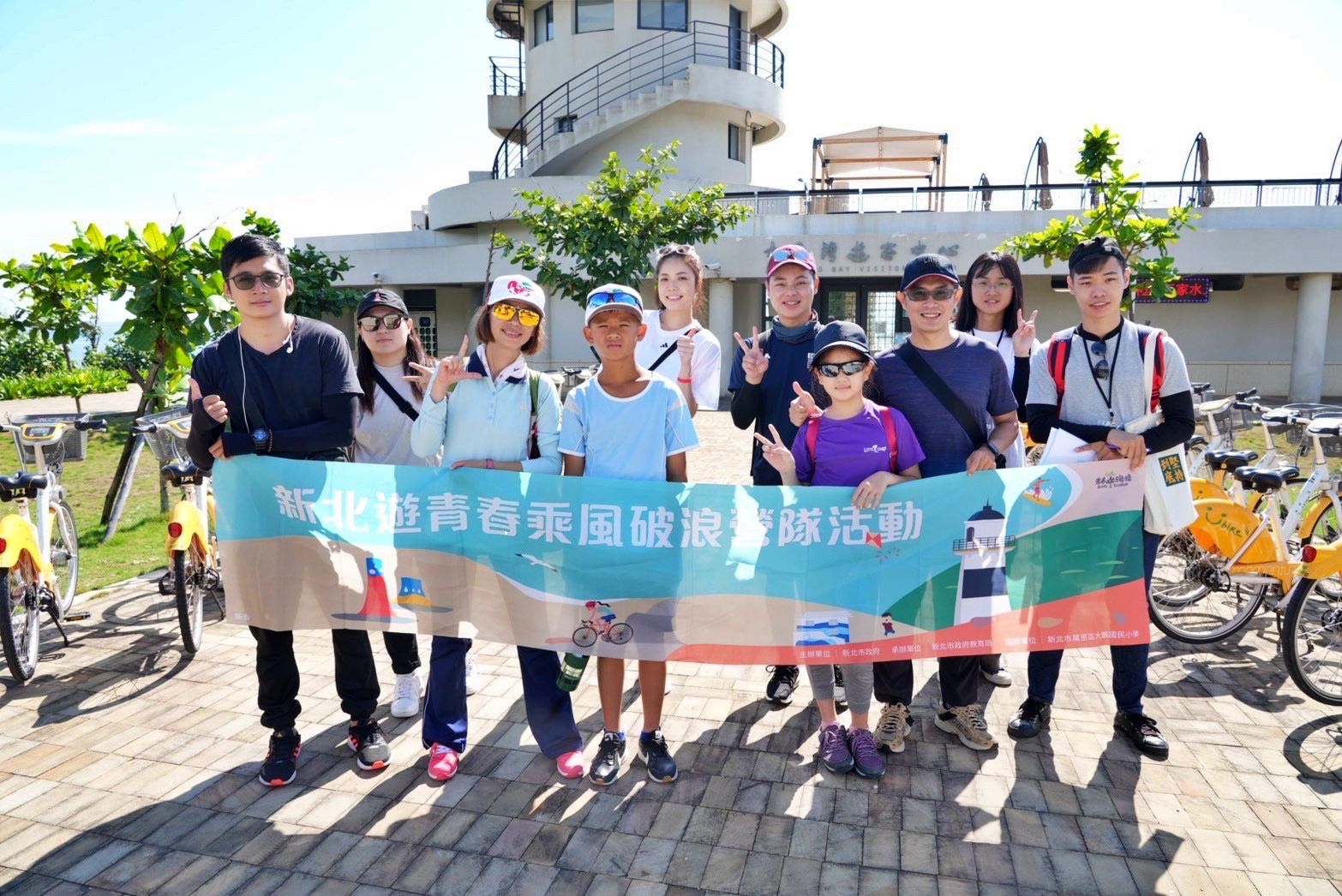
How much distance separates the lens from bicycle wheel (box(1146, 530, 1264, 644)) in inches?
194

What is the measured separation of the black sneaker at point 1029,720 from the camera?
3.88 metres

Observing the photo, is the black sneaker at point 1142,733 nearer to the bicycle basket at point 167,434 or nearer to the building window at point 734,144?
the bicycle basket at point 167,434

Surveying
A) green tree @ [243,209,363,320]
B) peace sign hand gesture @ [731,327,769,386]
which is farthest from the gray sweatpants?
green tree @ [243,209,363,320]

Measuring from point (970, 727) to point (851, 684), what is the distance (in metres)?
0.65

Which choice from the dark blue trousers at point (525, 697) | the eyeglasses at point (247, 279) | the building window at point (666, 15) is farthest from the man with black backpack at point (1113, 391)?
the building window at point (666, 15)

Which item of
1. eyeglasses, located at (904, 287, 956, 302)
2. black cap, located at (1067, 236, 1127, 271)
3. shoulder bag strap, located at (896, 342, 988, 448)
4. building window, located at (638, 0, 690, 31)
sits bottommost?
shoulder bag strap, located at (896, 342, 988, 448)

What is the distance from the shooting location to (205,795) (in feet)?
11.3

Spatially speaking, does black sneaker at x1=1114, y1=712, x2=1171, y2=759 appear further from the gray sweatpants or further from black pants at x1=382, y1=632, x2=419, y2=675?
black pants at x1=382, y1=632, x2=419, y2=675

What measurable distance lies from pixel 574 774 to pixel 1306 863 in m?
2.71

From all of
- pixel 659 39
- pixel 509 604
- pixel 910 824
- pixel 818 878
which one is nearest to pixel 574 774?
pixel 509 604

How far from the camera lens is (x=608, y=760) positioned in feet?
11.7

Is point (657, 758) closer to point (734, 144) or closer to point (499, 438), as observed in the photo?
point (499, 438)

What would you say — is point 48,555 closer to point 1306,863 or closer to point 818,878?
point 818,878

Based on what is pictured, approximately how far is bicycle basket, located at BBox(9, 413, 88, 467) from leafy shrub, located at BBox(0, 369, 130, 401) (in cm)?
1391
